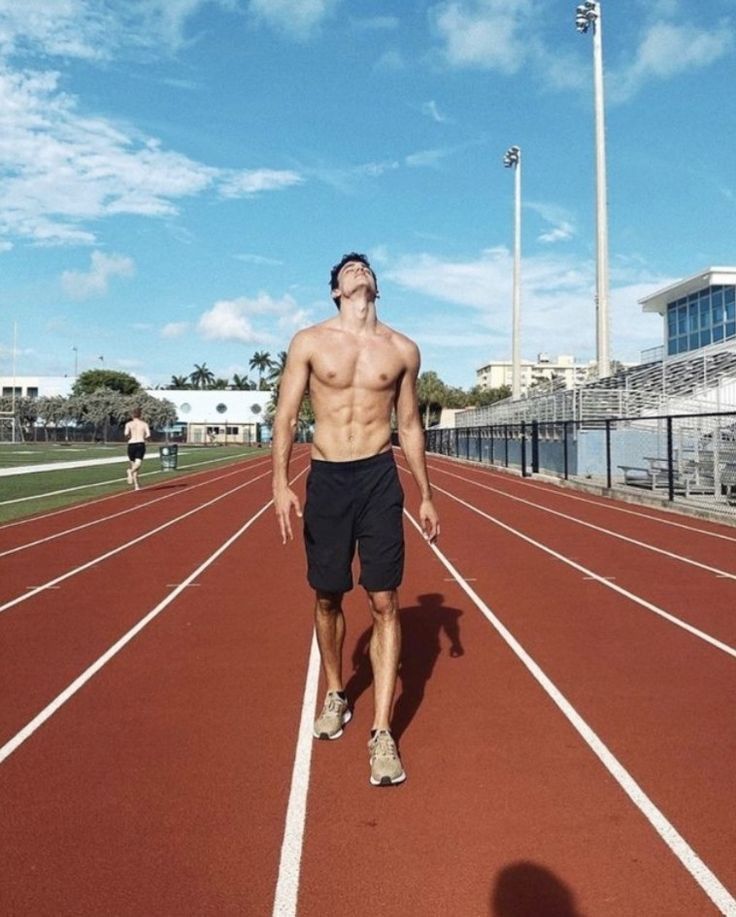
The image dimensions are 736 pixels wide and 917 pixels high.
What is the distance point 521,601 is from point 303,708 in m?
3.22

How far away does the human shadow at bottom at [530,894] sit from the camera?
101 inches

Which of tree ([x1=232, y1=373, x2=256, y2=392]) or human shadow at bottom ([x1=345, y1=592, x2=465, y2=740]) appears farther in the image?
tree ([x1=232, y1=373, x2=256, y2=392])

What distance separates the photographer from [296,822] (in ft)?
10.3

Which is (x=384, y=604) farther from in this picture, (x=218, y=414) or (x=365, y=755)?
(x=218, y=414)

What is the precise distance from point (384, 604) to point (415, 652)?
1.91 meters

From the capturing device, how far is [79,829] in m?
3.10

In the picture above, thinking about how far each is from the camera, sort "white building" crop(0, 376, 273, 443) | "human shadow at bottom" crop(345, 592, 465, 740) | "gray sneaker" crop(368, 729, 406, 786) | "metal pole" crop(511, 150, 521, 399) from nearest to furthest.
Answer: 1. "gray sneaker" crop(368, 729, 406, 786)
2. "human shadow at bottom" crop(345, 592, 465, 740)
3. "metal pole" crop(511, 150, 521, 399)
4. "white building" crop(0, 376, 273, 443)

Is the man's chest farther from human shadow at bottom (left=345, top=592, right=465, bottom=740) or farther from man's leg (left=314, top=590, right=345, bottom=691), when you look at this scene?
human shadow at bottom (left=345, top=592, right=465, bottom=740)

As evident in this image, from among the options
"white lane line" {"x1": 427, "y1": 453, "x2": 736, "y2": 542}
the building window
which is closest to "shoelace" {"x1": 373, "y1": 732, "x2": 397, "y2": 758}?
"white lane line" {"x1": 427, "y1": 453, "x2": 736, "y2": 542}

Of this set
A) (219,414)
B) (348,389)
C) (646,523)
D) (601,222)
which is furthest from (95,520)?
(219,414)

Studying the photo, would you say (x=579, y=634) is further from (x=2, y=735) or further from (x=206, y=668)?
(x=2, y=735)

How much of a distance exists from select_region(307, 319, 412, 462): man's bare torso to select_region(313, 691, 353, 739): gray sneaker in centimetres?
120

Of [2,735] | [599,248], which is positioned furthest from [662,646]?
[599,248]

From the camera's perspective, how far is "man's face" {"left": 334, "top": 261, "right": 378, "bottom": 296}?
12.8ft
